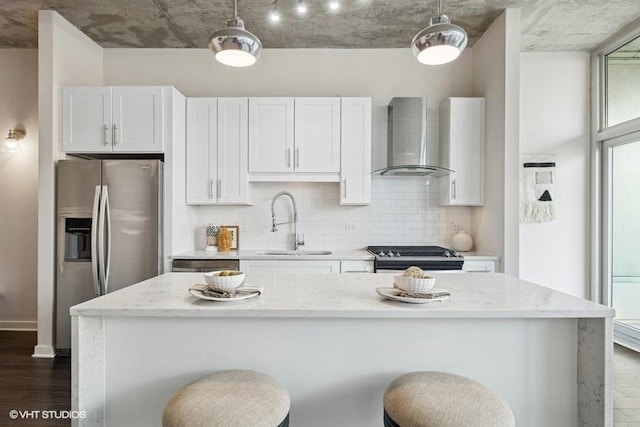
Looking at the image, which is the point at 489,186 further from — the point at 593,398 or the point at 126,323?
the point at 126,323

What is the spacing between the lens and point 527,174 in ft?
13.2

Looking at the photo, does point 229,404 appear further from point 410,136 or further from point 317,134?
point 410,136

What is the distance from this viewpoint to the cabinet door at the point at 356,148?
3.73 meters

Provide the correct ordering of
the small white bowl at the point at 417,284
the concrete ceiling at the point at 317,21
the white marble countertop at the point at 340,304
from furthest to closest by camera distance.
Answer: the concrete ceiling at the point at 317,21, the small white bowl at the point at 417,284, the white marble countertop at the point at 340,304

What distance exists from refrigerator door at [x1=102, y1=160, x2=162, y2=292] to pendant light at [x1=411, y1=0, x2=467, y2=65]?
249cm

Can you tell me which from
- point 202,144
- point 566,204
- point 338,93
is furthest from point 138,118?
point 566,204

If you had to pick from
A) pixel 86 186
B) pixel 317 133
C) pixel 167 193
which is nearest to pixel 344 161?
pixel 317 133

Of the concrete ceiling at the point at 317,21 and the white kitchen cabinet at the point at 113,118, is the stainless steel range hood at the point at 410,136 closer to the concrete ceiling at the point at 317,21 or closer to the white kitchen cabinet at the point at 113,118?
the concrete ceiling at the point at 317,21

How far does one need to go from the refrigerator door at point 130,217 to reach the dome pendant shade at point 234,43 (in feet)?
5.51

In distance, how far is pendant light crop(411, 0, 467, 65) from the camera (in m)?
1.77

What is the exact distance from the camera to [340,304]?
149cm

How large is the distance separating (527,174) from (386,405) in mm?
3603

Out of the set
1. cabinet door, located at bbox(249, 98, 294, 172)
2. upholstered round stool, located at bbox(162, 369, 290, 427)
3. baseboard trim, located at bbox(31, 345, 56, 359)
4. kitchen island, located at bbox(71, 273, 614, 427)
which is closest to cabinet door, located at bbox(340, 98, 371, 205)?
cabinet door, located at bbox(249, 98, 294, 172)

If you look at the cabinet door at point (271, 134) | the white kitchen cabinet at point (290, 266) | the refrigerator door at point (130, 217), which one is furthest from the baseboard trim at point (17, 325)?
the cabinet door at point (271, 134)
